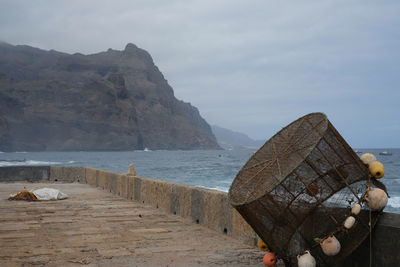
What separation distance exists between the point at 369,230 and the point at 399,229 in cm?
28

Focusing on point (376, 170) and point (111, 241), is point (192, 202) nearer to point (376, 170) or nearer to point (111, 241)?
point (111, 241)

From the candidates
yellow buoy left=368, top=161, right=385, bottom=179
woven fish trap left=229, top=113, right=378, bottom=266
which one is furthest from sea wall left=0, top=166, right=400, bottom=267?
yellow buoy left=368, top=161, right=385, bottom=179

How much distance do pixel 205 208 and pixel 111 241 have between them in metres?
1.82

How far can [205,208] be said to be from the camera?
768 cm

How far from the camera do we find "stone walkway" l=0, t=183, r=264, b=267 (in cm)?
529

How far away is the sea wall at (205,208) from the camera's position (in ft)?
13.0

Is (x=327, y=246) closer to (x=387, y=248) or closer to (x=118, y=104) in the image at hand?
(x=387, y=248)

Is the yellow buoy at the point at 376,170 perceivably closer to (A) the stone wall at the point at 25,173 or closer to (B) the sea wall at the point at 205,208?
(B) the sea wall at the point at 205,208

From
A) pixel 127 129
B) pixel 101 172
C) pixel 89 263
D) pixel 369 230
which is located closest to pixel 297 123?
pixel 369 230

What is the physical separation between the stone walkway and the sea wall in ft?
0.60

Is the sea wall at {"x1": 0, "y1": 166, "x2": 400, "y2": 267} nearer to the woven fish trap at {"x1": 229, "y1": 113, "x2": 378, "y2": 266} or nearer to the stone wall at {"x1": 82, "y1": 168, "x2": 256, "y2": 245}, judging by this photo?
the stone wall at {"x1": 82, "y1": 168, "x2": 256, "y2": 245}

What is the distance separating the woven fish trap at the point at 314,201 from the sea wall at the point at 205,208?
0.53 feet

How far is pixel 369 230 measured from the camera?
405 centimetres

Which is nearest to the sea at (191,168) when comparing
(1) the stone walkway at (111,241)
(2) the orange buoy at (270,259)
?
(1) the stone walkway at (111,241)
